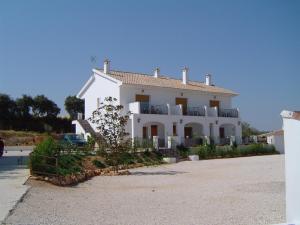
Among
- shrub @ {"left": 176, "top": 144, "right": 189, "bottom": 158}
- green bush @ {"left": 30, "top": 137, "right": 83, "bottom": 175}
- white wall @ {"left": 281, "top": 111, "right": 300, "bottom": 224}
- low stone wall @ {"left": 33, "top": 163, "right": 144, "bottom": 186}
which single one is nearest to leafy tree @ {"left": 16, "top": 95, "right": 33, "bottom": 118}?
shrub @ {"left": 176, "top": 144, "right": 189, "bottom": 158}

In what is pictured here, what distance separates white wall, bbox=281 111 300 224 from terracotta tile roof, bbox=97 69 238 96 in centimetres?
2820

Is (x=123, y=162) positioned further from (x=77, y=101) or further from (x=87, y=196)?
(x=77, y=101)

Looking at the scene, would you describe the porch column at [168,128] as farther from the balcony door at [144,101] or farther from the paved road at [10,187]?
the paved road at [10,187]

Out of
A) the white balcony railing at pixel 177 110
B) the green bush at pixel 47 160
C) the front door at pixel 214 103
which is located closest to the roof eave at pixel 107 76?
the white balcony railing at pixel 177 110

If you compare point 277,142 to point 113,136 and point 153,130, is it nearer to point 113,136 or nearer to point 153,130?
point 153,130

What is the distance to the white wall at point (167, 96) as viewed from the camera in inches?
1383

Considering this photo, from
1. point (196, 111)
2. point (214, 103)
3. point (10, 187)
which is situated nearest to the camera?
point (10, 187)

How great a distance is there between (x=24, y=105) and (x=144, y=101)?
25.5 metres

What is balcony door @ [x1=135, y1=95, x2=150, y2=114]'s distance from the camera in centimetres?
3409

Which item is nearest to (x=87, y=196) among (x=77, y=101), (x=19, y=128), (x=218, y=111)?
(x=218, y=111)

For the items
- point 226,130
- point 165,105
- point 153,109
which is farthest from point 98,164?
point 226,130

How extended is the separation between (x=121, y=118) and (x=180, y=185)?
829 centimetres

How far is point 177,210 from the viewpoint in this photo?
403 inches

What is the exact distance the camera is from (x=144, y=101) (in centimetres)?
3603
